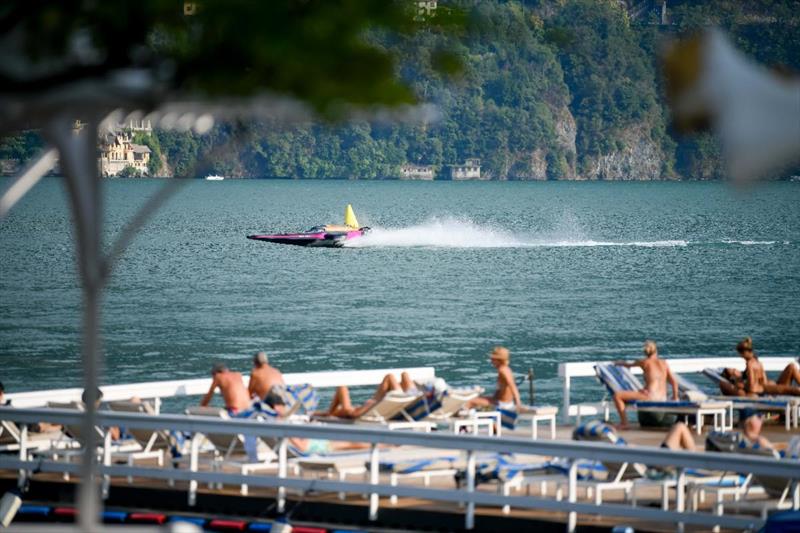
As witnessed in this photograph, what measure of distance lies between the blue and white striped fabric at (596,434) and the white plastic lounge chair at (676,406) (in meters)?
2.35

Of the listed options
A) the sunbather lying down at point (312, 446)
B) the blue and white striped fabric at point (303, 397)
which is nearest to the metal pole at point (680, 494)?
the sunbather lying down at point (312, 446)

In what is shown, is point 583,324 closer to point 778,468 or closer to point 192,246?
point 778,468

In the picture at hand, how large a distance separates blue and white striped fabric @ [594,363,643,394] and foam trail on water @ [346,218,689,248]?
75139mm

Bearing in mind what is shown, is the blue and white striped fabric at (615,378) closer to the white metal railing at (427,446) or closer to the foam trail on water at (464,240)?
the white metal railing at (427,446)

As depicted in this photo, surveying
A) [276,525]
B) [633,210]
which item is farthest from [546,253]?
[276,525]

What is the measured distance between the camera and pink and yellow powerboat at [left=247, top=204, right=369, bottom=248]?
8694cm

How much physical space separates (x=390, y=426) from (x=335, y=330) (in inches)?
1312

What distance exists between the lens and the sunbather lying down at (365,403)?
14.4 m

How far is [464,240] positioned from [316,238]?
15216mm

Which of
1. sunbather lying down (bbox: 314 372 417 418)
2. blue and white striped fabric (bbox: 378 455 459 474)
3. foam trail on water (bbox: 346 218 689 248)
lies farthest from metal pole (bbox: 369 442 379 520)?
foam trail on water (bbox: 346 218 689 248)

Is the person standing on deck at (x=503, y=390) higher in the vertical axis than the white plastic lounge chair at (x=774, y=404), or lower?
higher

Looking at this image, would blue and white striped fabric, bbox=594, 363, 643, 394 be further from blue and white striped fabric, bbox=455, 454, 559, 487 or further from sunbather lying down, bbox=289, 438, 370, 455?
blue and white striped fabric, bbox=455, 454, 559, 487

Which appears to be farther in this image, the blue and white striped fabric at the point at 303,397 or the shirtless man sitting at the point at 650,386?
the shirtless man sitting at the point at 650,386

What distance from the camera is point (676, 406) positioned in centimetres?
1522
